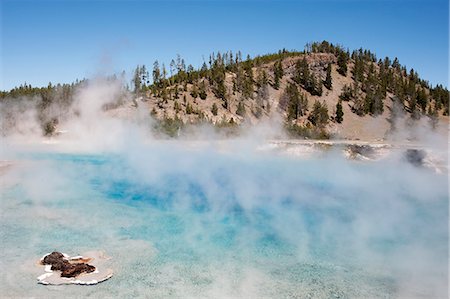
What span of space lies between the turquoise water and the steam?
3cm

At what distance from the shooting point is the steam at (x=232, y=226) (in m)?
7.44

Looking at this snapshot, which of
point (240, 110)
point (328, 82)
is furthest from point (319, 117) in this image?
point (328, 82)

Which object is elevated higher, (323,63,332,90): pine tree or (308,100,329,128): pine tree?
(323,63,332,90): pine tree

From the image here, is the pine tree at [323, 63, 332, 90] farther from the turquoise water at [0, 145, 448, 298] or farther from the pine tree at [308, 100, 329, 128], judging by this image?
the turquoise water at [0, 145, 448, 298]

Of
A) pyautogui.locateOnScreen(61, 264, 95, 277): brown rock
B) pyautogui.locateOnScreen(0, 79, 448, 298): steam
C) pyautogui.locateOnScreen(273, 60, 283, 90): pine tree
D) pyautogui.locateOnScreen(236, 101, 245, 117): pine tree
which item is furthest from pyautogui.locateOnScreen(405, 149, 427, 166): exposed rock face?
pyautogui.locateOnScreen(273, 60, 283, 90): pine tree

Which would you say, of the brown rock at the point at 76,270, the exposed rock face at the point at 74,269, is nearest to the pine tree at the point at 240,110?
the exposed rock face at the point at 74,269

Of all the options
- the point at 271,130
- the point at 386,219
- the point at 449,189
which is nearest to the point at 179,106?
the point at 271,130

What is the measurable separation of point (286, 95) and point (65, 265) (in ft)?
147

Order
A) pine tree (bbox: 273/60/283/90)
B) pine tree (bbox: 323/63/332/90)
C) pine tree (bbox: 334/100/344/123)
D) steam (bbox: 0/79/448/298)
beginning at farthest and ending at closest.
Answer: pine tree (bbox: 323/63/332/90) < pine tree (bbox: 273/60/283/90) < pine tree (bbox: 334/100/344/123) < steam (bbox: 0/79/448/298)

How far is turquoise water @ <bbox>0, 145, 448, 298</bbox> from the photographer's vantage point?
734 centimetres

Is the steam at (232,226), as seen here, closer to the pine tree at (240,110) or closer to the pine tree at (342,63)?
the pine tree at (240,110)

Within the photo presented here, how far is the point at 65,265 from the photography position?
7621 mm

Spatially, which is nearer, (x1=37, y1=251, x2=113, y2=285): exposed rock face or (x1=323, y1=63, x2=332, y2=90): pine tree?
(x1=37, y1=251, x2=113, y2=285): exposed rock face

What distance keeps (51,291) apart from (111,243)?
2400 mm
